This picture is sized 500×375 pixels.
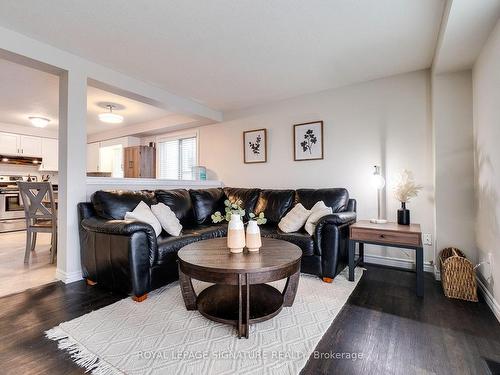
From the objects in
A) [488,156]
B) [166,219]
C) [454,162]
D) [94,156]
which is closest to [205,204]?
[166,219]

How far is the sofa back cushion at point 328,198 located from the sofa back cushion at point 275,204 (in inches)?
6.0

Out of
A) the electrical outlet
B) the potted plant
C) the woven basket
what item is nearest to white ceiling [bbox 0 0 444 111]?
the potted plant

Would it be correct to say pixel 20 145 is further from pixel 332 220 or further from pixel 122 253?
pixel 332 220

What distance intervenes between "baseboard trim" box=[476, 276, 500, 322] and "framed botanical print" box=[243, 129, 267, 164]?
298 centimetres

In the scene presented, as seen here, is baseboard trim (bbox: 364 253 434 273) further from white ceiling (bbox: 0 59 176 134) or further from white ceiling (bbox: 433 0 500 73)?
white ceiling (bbox: 0 59 176 134)

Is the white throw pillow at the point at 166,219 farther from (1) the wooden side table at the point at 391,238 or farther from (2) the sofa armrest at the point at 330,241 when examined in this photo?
(1) the wooden side table at the point at 391,238

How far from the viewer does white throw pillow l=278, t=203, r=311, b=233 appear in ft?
9.77

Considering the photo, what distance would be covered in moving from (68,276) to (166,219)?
110 centimetres

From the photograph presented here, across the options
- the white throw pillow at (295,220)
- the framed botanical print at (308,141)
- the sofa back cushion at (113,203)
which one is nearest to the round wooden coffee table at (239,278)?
the white throw pillow at (295,220)

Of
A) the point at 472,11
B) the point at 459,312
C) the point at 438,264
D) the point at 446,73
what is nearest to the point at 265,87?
the point at 446,73

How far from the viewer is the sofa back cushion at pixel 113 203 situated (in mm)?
2613

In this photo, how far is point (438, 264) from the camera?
2.71 metres

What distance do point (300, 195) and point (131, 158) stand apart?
4.04 metres

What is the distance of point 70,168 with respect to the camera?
2629 millimetres
